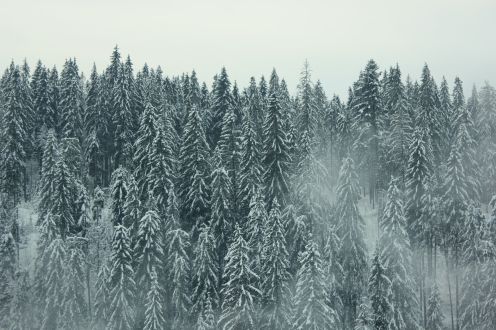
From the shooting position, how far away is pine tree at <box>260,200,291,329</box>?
43562mm

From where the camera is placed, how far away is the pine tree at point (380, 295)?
4444 centimetres

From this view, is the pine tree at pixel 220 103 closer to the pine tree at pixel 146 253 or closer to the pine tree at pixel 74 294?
the pine tree at pixel 146 253

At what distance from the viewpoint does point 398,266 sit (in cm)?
4594

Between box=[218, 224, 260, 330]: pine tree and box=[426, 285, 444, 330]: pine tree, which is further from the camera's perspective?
box=[426, 285, 444, 330]: pine tree

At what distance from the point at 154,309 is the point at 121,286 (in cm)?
398

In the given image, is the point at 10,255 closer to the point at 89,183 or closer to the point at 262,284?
the point at 89,183

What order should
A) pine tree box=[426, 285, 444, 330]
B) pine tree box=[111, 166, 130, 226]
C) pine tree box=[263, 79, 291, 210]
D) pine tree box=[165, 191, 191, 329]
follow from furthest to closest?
1. pine tree box=[111, 166, 130, 226]
2. pine tree box=[263, 79, 291, 210]
3. pine tree box=[426, 285, 444, 330]
4. pine tree box=[165, 191, 191, 329]

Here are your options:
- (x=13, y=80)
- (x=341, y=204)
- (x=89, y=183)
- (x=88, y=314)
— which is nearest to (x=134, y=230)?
(x=88, y=314)

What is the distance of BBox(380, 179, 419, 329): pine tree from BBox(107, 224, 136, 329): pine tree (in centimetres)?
2474

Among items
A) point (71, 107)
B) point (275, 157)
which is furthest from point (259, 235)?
point (71, 107)

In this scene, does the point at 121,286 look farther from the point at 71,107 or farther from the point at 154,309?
the point at 71,107

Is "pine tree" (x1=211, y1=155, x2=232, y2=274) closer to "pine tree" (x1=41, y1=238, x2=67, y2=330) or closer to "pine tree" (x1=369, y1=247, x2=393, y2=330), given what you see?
"pine tree" (x1=41, y1=238, x2=67, y2=330)

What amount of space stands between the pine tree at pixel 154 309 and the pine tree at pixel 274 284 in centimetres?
1006

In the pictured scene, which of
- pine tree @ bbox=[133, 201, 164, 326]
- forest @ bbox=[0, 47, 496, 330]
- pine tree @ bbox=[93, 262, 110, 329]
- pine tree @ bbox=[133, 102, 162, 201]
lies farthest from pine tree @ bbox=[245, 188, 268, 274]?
pine tree @ bbox=[133, 102, 162, 201]
